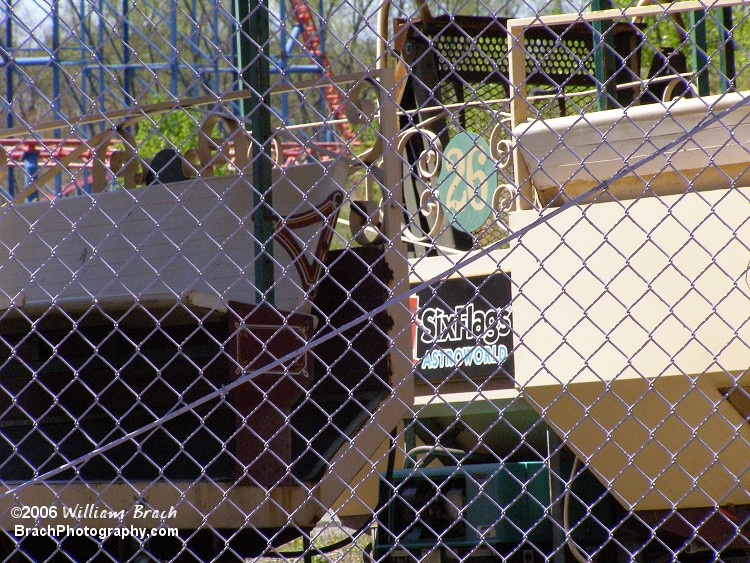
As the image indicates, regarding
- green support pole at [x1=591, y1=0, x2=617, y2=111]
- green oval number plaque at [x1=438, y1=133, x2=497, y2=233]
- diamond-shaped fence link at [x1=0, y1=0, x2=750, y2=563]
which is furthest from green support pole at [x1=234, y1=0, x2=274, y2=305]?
green oval number plaque at [x1=438, y1=133, x2=497, y2=233]

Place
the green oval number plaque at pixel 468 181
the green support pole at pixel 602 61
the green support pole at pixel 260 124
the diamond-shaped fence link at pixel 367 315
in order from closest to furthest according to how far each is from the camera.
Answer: the diamond-shaped fence link at pixel 367 315
the green support pole at pixel 260 124
the green support pole at pixel 602 61
the green oval number plaque at pixel 468 181

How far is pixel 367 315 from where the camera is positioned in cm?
269

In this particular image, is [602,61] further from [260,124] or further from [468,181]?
[260,124]

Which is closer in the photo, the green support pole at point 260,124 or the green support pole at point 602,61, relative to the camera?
the green support pole at point 260,124

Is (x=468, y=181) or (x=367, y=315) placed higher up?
(x=367, y=315)

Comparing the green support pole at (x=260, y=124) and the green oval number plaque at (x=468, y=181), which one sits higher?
the green support pole at (x=260, y=124)

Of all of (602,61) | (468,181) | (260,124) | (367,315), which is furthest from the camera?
(468,181)

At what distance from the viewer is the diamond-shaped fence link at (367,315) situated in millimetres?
3047

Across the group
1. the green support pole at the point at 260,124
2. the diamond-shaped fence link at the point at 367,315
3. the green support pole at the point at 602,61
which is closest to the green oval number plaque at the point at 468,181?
the diamond-shaped fence link at the point at 367,315

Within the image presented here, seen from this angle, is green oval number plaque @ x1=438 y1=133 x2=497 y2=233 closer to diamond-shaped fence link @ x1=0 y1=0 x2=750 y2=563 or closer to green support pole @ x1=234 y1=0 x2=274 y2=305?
diamond-shaped fence link @ x1=0 y1=0 x2=750 y2=563

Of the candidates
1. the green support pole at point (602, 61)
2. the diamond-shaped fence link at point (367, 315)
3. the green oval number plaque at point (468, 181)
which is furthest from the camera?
the green oval number plaque at point (468, 181)

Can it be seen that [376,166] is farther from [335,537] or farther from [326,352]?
[335,537]

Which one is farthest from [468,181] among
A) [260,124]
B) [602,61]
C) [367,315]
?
[367,315]

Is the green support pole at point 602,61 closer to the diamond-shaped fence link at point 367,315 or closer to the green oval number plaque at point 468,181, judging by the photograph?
the diamond-shaped fence link at point 367,315
